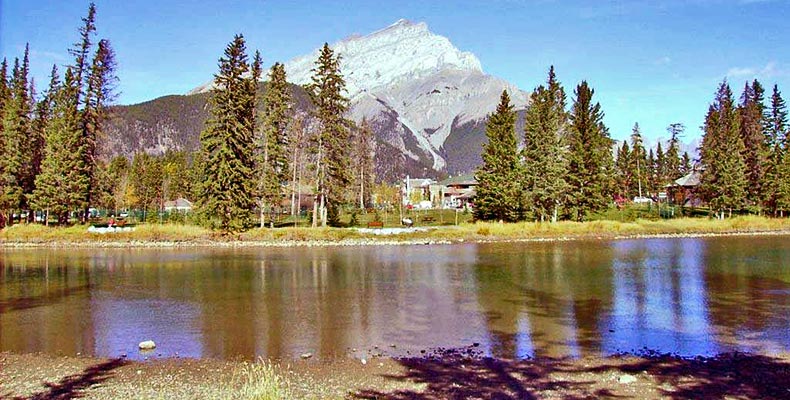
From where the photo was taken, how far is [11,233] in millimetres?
49250

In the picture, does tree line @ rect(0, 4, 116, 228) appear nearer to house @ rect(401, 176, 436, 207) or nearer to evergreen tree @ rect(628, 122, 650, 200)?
house @ rect(401, 176, 436, 207)

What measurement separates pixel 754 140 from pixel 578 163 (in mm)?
27276

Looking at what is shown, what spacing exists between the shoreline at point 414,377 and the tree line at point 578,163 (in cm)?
4420

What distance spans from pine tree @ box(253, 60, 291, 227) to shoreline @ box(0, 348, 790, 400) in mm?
42230

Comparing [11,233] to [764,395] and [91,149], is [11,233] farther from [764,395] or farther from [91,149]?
Result: [764,395]

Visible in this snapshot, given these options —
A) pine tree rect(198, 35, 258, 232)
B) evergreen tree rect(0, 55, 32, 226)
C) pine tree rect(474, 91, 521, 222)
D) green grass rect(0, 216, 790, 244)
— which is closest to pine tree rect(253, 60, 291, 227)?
pine tree rect(198, 35, 258, 232)

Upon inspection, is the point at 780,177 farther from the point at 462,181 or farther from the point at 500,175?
the point at 462,181

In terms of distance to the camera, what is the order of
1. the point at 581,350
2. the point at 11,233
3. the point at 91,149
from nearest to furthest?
the point at 581,350
the point at 11,233
the point at 91,149

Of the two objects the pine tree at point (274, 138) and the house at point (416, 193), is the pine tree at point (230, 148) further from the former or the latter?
the house at point (416, 193)

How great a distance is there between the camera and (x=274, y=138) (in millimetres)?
57250

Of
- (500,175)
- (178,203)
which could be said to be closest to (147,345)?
(500,175)

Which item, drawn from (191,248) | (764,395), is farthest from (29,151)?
(764,395)

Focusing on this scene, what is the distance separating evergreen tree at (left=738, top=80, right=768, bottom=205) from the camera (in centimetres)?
6831

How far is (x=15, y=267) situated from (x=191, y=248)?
13.3m
